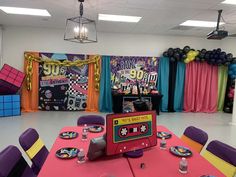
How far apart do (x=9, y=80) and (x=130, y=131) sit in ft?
16.4

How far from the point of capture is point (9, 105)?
18.7 feet

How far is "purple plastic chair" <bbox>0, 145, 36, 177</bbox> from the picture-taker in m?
1.58

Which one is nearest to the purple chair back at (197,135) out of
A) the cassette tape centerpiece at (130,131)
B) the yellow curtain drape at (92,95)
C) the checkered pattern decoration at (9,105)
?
the cassette tape centerpiece at (130,131)

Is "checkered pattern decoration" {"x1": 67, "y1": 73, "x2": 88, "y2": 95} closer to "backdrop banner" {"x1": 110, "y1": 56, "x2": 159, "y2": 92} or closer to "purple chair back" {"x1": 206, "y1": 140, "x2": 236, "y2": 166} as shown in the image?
"backdrop banner" {"x1": 110, "y1": 56, "x2": 159, "y2": 92}

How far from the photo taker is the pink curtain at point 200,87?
709 cm

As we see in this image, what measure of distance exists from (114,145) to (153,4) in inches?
118

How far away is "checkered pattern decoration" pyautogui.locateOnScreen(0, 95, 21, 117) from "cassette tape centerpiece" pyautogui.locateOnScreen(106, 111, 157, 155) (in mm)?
4892

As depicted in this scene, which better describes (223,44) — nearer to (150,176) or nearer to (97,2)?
(97,2)

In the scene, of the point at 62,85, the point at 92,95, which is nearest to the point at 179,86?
the point at 92,95

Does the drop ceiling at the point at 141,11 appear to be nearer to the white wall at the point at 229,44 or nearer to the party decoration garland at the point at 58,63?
the party decoration garland at the point at 58,63

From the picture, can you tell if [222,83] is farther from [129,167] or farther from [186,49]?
[129,167]

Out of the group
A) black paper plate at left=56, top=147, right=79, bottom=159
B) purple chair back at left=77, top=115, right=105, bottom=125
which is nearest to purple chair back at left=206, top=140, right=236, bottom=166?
black paper plate at left=56, top=147, right=79, bottom=159

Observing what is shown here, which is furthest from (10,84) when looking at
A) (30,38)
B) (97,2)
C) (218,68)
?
(218,68)

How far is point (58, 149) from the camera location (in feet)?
6.50
